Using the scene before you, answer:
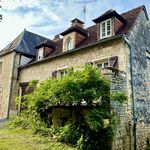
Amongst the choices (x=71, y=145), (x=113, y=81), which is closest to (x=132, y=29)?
(x=113, y=81)

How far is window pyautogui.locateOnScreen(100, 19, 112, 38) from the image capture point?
11.9 m

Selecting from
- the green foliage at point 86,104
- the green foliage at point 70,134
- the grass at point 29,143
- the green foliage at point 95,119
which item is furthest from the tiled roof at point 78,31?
the grass at point 29,143

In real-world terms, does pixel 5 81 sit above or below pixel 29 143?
above

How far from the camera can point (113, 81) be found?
8.72 m

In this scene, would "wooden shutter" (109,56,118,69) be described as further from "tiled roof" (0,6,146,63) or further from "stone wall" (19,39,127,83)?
"tiled roof" (0,6,146,63)

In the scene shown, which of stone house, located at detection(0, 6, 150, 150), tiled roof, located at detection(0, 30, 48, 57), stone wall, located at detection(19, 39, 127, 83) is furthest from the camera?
tiled roof, located at detection(0, 30, 48, 57)

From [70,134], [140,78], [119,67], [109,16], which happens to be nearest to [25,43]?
[109,16]

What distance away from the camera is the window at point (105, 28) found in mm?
11898

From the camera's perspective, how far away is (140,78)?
11.2 metres

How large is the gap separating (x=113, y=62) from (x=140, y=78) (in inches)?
69.5

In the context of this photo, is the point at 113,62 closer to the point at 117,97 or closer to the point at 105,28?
the point at 105,28

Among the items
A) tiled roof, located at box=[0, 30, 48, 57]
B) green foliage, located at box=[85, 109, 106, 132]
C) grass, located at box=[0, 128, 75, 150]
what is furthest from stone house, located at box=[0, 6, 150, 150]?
grass, located at box=[0, 128, 75, 150]

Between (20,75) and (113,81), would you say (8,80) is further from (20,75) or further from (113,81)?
(113,81)

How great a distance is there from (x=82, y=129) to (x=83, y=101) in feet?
3.34
